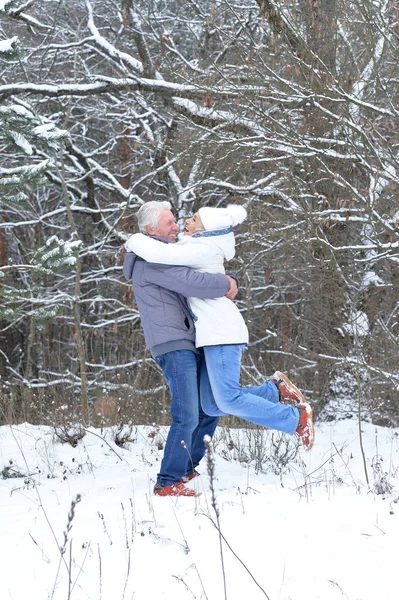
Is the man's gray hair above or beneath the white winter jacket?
above

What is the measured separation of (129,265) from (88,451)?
1.98 meters

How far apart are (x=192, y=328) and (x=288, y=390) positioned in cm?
76

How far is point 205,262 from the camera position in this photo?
165 inches

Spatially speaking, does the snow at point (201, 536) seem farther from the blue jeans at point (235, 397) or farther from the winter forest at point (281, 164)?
the winter forest at point (281, 164)

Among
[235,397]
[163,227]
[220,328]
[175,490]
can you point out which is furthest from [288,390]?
[163,227]

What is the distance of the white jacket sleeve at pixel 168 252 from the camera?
4090 mm

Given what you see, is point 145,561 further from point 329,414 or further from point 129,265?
point 329,414

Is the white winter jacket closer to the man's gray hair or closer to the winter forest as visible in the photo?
the man's gray hair

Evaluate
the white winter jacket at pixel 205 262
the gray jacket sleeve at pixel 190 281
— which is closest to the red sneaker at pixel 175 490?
the white winter jacket at pixel 205 262

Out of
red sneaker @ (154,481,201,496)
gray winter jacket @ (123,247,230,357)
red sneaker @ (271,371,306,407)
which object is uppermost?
gray winter jacket @ (123,247,230,357)

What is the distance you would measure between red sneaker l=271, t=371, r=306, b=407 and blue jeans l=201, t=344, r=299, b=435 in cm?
16

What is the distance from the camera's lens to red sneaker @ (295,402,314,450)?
4161mm

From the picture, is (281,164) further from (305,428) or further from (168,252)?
(305,428)

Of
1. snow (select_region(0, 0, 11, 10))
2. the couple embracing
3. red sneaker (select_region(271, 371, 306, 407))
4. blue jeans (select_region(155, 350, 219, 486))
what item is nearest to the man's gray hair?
the couple embracing
